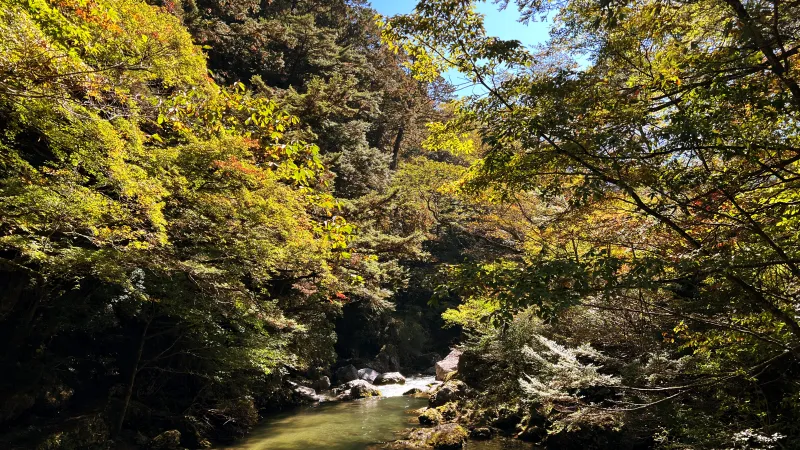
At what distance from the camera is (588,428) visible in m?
7.65

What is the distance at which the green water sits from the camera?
917 cm

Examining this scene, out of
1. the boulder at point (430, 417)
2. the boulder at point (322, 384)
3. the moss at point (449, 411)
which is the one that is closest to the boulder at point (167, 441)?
the boulder at point (430, 417)

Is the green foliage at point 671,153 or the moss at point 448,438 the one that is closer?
the green foliage at point 671,153

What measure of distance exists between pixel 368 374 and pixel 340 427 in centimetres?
797

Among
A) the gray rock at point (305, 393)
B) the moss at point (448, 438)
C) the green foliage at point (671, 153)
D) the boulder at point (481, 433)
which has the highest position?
the green foliage at point (671, 153)

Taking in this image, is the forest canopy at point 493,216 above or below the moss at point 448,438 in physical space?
above

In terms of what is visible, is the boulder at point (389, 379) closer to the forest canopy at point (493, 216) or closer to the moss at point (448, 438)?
the forest canopy at point (493, 216)

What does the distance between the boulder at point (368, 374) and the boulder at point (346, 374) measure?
0.22 meters

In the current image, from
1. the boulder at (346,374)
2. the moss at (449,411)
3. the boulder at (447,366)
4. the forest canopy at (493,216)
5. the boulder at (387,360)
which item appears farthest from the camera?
the boulder at (387,360)

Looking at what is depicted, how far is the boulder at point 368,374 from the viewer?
18.5 m

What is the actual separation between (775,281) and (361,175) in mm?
16151

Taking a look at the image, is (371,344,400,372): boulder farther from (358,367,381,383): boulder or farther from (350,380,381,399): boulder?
(350,380,381,399): boulder

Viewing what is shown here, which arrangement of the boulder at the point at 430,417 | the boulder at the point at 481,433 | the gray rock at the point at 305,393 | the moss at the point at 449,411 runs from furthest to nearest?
the gray rock at the point at 305,393
the moss at the point at 449,411
the boulder at the point at 430,417
the boulder at the point at 481,433

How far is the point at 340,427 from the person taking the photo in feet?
36.0
